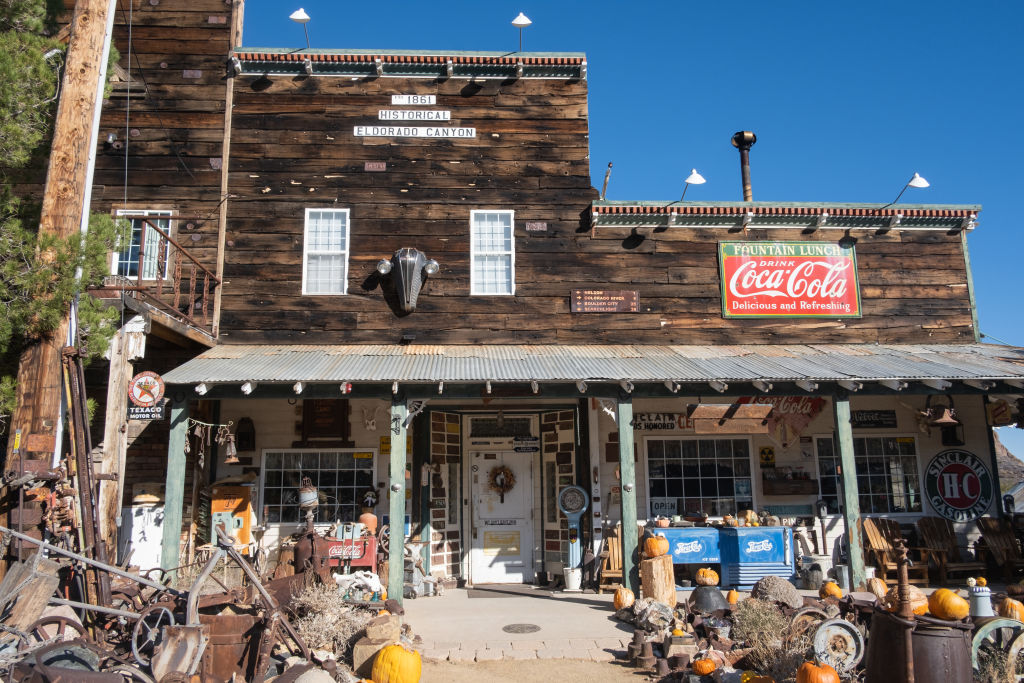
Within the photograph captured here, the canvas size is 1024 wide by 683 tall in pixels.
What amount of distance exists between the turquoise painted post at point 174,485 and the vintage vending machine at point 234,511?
1.68 metres

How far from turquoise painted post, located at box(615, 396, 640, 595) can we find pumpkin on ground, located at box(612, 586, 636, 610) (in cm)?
24

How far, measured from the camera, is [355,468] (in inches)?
491

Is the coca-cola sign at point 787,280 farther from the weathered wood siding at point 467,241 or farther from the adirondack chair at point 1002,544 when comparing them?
the adirondack chair at point 1002,544

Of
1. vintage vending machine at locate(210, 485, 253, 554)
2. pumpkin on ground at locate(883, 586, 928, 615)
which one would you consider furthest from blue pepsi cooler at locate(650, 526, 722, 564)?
vintage vending machine at locate(210, 485, 253, 554)

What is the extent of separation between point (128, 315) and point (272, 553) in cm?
483

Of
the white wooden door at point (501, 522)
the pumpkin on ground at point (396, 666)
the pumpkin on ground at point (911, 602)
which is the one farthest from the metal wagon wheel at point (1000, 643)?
the white wooden door at point (501, 522)

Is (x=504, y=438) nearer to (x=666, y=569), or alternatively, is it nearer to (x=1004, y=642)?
(x=666, y=569)

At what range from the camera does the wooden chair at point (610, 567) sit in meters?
11.7

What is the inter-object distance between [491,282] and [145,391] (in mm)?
5795

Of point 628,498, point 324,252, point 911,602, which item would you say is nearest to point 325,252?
point 324,252

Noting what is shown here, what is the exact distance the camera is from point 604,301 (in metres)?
12.5

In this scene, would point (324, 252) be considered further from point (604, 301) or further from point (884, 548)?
point (884, 548)

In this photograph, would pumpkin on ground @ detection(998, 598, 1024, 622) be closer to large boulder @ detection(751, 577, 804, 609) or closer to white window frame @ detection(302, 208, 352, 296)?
large boulder @ detection(751, 577, 804, 609)

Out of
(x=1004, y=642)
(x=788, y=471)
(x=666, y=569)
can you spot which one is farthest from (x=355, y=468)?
(x=1004, y=642)
